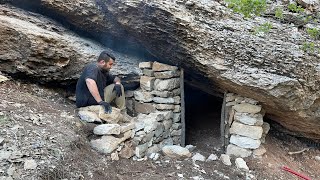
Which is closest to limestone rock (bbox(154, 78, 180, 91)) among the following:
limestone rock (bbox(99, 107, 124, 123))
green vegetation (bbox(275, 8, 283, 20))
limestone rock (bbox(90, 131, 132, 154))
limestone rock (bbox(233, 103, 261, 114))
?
limestone rock (bbox(233, 103, 261, 114))

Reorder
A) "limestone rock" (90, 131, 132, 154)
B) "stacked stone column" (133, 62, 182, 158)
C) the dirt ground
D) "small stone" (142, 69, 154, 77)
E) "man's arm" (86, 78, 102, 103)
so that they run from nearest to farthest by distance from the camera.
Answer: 1. the dirt ground
2. "limestone rock" (90, 131, 132, 154)
3. "man's arm" (86, 78, 102, 103)
4. "stacked stone column" (133, 62, 182, 158)
5. "small stone" (142, 69, 154, 77)

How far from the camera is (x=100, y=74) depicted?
447cm

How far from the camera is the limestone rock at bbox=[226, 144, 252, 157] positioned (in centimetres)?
483

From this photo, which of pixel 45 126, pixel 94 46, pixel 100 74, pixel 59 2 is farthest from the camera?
pixel 94 46

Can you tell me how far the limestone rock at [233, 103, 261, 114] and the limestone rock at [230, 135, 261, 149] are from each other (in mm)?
432

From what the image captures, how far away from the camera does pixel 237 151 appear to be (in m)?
4.90

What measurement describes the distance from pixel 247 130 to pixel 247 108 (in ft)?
1.16

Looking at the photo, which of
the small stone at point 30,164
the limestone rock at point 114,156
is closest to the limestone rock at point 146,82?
the limestone rock at point 114,156

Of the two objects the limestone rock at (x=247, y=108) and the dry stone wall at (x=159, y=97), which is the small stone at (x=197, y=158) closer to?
the dry stone wall at (x=159, y=97)

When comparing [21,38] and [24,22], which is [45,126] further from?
[24,22]

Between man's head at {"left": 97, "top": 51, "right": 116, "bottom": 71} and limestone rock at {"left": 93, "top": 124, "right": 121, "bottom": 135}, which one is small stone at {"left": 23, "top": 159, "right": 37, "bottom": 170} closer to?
limestone rock at {"left": 93, "top": 124, "right": 121, "bottom": 135}

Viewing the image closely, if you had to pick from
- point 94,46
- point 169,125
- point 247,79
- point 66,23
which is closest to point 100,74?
point 94,46

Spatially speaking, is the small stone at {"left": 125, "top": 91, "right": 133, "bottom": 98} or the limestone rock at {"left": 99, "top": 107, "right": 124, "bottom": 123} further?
the small stone at {"left": 125, "top": 91, "right": 133, "bottom": 98}

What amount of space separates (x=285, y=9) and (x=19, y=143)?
4.11 metres
